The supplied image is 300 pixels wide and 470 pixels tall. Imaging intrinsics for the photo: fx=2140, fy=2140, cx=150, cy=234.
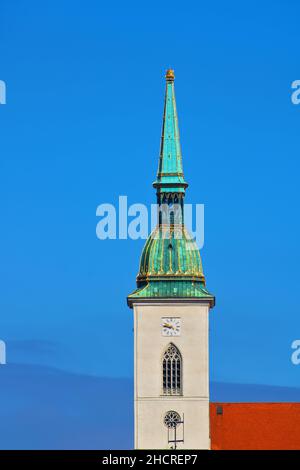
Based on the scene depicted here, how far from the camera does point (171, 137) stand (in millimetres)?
111250

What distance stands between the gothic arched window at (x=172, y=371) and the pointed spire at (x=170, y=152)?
8.19 meters

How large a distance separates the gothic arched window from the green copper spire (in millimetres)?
2806

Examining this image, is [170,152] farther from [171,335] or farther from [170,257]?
[171,335]

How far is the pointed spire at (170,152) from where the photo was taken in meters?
110

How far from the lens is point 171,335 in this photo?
357ft

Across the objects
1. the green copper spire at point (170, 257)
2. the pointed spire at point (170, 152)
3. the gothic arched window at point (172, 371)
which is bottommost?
the gothic arched window at point (172, 371)

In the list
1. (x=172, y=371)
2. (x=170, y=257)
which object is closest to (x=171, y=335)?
(x=172, y=371)

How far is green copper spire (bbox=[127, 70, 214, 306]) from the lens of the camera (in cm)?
10900

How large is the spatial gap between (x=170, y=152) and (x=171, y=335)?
9.67 metres

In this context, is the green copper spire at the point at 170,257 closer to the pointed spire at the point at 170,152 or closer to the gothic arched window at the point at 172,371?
the pointed spire at the point at 170,152

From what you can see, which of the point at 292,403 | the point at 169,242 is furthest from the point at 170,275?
the point at 292,403

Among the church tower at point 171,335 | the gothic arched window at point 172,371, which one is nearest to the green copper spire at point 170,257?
the church tower at point 171,335
